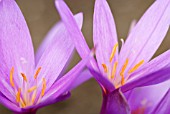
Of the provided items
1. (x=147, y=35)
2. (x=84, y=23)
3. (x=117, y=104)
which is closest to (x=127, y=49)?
(x=147, y=35)

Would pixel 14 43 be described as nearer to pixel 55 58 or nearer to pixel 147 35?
pixel 55 58

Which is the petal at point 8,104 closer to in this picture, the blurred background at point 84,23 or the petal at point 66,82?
the petal at point 66,82

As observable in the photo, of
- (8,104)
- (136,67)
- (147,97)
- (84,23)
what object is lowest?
(84,23)

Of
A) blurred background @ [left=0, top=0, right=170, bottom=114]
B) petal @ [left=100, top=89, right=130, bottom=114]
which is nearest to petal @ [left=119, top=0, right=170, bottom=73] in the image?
petal @ [left=100, top=89, right=130, bottom=114]

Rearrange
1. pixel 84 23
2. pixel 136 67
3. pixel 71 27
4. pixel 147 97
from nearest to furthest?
1. pixel 71 27
2. pixel 136 67
3. pixel 147 97
4. pixel 84 23

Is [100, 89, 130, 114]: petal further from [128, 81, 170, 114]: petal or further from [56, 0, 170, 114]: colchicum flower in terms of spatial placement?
[128, 81, 170, 114]: petal

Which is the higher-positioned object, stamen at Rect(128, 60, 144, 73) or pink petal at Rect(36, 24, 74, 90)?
pink petal at Rect(36, 24, 74, 90)

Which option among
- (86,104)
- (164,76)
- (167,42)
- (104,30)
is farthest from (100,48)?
(167,42)
